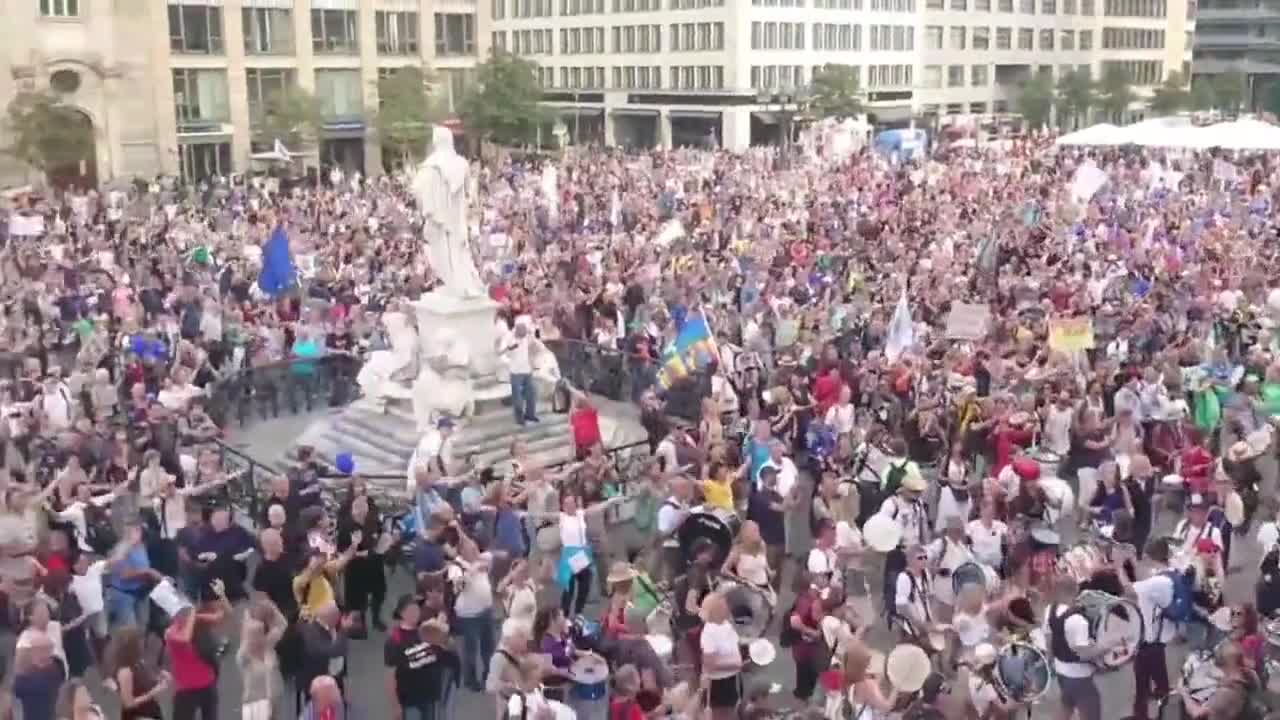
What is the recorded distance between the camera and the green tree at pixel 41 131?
49.8 meters

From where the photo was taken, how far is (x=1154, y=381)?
1562 cm

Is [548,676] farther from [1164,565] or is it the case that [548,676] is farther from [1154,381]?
[1154,381]

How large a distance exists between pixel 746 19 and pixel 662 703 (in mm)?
68158

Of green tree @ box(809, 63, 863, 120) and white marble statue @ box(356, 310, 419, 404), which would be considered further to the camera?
green tree @ box(809, 63, 863, 120)

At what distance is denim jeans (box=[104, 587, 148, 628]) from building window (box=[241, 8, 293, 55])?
54.5 m

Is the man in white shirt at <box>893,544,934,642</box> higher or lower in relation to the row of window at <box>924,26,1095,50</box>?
lower

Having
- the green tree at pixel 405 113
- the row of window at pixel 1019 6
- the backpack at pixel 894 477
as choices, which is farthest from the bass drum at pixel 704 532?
the row of window at pixel 1019 6

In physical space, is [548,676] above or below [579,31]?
below

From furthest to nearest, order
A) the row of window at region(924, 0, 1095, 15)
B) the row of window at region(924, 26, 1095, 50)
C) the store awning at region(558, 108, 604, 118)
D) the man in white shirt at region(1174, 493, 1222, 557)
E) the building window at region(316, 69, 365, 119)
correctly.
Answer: the row of window at region(924, 0, 1095, 15), the row of window at region(924, 26, 1095, 50), the store awning at region(558, 108, 604, 118), the building window at region(316, 69, 365, 119), the man in white shirt at region(1174, 493, 1222, 557)

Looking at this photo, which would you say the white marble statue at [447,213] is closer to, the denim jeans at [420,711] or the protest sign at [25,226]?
the denim jeans at [420,711]

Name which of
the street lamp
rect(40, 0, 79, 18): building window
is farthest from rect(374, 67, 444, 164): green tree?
the street lamp

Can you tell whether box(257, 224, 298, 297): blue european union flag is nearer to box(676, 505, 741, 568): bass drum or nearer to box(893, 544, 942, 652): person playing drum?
box(676, 505, 741, 568): bass drum

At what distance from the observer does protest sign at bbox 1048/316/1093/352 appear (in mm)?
17500

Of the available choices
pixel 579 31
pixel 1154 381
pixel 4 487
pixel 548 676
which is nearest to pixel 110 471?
pixel 4 487
